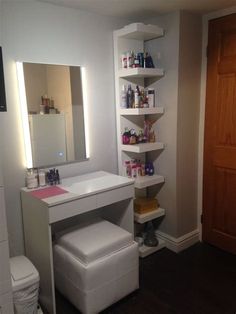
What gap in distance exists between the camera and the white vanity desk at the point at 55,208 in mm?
1831

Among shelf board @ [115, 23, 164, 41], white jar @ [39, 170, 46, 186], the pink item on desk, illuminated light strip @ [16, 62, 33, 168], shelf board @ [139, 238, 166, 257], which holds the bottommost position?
shelf board @ [139, 238, 166, 257]

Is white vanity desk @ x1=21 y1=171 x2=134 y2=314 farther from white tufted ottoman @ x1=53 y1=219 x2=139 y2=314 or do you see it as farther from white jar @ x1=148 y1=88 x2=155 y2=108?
white jar @ x1=148 y1=88 x2=155 y2=108

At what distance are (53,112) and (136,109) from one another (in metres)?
0.71

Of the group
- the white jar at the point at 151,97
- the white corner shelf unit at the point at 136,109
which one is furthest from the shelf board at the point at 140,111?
A: the white jar at the point at 151,97

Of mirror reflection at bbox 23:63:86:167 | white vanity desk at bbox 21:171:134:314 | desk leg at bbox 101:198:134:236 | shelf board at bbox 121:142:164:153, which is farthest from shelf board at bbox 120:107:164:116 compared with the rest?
desk leg at bbox 101:198:134:236

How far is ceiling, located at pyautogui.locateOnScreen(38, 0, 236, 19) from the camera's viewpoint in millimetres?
2100

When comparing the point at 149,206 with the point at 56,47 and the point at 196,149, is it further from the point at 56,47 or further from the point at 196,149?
the point at 56,47

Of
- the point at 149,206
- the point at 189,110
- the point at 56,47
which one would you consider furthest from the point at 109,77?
the point at 149,206

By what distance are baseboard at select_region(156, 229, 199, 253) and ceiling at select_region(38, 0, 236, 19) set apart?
2061mm

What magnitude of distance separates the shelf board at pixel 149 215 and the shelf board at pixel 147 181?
0.92ft

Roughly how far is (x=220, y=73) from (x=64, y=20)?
1.39 metres

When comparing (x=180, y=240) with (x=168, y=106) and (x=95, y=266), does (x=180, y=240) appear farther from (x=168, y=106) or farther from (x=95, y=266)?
(x=168, y=106)

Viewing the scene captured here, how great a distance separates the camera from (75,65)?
230cm

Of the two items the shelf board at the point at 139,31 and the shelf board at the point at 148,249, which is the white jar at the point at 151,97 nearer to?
the shelf board at the point at 139,31
